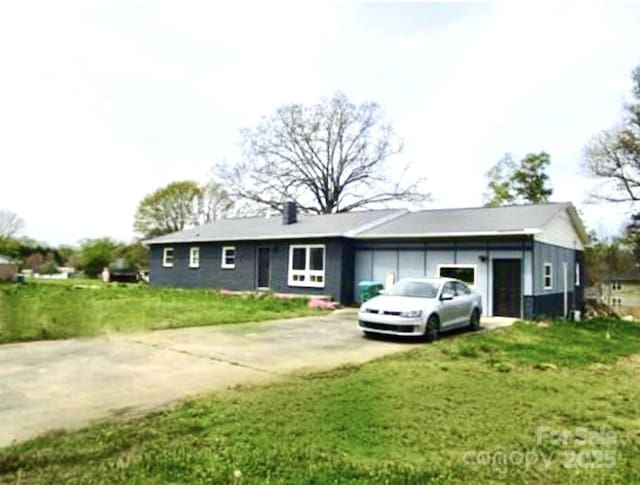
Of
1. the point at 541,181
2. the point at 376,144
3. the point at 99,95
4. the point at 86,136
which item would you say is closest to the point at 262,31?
the point at 99,95

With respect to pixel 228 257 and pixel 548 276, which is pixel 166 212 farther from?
pixel 548 276

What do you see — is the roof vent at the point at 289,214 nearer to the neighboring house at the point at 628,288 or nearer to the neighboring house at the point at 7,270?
the neighboring house at the point at 7,270

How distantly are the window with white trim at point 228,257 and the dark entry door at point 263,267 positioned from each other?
5.61 ft

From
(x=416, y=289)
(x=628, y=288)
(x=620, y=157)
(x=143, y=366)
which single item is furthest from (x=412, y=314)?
(x=628, y=288)

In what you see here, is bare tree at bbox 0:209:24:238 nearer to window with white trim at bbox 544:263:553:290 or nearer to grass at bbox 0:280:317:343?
grass at bbox 0:280:317:343

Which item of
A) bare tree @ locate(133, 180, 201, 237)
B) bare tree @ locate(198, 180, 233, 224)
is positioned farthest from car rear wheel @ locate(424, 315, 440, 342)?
bare tree @ locate(133, 180, 201, 237)

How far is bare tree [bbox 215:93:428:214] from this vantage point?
132ft

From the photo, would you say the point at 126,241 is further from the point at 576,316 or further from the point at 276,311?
the point at 576,316

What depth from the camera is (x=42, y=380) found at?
6383 millimetres

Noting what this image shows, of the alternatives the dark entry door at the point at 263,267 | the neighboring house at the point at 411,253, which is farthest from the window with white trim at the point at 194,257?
the dark entry door at the point at 263,267

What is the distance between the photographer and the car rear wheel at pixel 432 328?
1060 centimetres

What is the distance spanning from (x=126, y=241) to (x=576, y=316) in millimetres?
37396

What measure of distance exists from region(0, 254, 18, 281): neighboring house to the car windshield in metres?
25.5

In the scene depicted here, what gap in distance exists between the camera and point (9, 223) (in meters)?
43.4
